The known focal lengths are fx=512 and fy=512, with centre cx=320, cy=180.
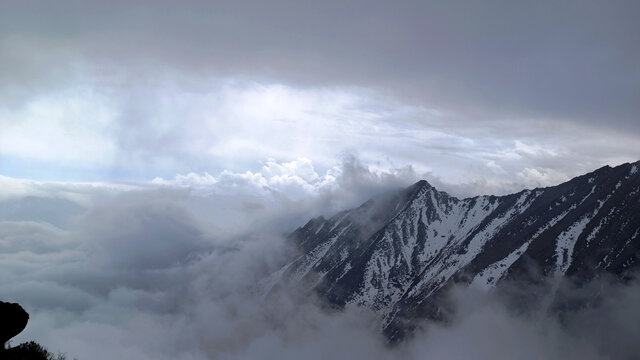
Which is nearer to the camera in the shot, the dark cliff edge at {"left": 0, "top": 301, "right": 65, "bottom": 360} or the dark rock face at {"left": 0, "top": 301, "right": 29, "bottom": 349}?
the dark cliff edge at {"left": 0, "top": 301, "right": 65, "bottom": 360}

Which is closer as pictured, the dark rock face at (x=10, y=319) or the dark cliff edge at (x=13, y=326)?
the dark cliff edge at (x=13, y=326)

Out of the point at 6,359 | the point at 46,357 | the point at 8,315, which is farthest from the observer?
the point at 46,357

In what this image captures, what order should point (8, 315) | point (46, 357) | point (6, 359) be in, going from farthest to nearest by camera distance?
1. point (46, 357)
2. point (8, 315)
3. point (6, 359)

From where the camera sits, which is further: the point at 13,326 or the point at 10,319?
the point at 13,326

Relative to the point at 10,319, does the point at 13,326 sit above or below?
below

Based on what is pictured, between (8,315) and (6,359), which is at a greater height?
(8,315)

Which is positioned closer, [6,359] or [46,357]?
[6,359]
